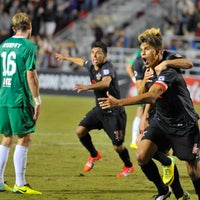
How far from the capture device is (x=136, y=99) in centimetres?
808

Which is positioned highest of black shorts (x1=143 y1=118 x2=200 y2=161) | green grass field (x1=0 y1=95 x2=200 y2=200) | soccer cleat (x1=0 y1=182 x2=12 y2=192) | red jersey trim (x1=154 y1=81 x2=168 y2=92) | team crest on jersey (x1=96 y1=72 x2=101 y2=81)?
red jersey trim (x1=154 y1=81 x2=168 y2=92)

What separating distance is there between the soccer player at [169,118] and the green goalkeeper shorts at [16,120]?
1.70m

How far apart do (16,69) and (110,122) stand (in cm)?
253

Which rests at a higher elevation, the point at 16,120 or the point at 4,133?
the point at 16,120

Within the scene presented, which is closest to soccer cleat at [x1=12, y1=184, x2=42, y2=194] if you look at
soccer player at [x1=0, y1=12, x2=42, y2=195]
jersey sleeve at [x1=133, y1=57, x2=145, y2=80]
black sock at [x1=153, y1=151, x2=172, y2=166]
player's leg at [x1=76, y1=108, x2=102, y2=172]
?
soccer player at [x1=0, y1=12, x2=42, y2=195]

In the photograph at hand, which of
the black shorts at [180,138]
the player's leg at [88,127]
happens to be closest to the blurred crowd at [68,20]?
the player's leg at [88,127]

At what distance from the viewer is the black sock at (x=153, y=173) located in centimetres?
925

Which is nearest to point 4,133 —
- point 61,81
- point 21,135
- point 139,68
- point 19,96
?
point 21,135

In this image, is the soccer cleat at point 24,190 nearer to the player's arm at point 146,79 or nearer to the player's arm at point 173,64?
the player's arm at point 146,79

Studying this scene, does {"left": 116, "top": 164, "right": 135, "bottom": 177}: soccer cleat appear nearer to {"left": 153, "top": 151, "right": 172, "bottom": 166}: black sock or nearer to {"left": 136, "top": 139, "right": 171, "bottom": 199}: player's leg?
{"left": 136, "top": 139, "right": 171, "bottom": 199}: player's leg

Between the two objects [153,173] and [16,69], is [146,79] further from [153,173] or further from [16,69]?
[16,69]

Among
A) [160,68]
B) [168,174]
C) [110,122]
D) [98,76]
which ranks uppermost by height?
[160,68]

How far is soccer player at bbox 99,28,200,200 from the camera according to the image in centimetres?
870

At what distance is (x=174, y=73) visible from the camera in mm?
8602
